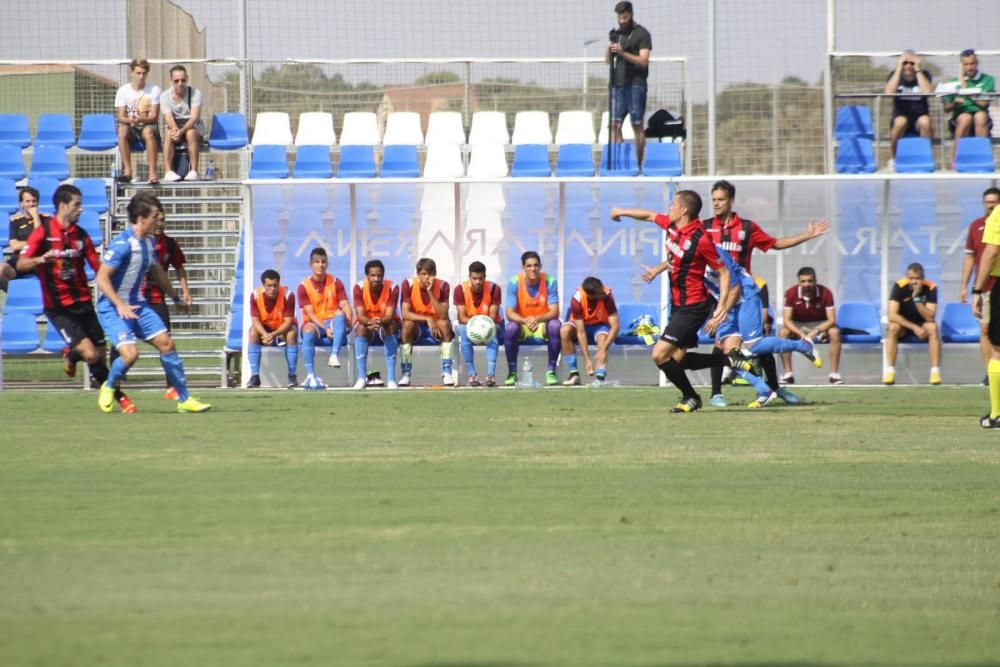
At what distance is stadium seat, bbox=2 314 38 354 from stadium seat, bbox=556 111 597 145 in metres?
8.70

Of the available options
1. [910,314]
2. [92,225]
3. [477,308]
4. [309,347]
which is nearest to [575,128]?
[477,308]

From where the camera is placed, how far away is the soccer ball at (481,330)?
18781 mm

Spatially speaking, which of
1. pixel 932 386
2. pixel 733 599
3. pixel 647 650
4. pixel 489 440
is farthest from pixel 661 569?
pixel 932 386

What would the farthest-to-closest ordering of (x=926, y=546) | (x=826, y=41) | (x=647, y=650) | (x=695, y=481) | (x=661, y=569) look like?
1. (x=826, y=41)
2. (x=695, y=481)
3. (x=926, y=546)
4. (x=661, y=569)
5. (x=647, y=650)

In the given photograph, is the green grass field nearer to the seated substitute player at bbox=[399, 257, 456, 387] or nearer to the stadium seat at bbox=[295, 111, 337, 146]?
the seated substitute player at bbox=[399, 257, 456, 387]

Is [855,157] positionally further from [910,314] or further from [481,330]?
[481,330]

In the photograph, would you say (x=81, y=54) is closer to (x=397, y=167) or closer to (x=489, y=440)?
(x=397, y=167)

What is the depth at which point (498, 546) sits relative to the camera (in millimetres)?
6703

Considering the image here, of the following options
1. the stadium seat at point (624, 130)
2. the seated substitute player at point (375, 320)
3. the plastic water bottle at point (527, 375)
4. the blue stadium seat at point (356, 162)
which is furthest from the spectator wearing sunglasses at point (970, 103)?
the seated substitute player at point (375, 320)

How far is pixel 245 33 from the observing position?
74.5 feet

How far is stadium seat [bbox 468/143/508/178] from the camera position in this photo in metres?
22.3

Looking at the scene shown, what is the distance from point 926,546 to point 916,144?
15604 mm

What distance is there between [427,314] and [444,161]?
14.1ft

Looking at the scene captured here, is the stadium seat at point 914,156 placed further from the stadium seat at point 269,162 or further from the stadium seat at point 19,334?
the stadium seat at point 19,334
